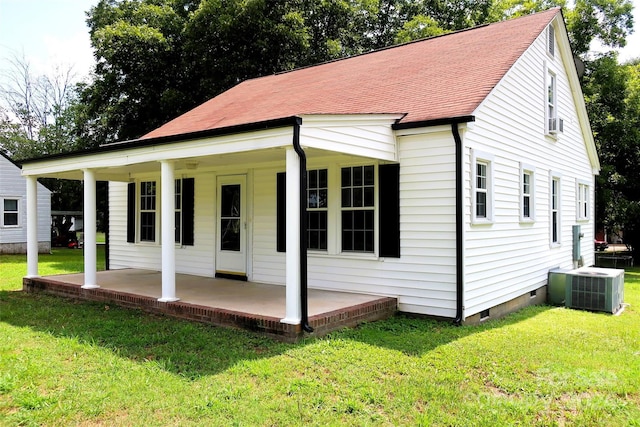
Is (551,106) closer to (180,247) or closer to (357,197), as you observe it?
(357,197)

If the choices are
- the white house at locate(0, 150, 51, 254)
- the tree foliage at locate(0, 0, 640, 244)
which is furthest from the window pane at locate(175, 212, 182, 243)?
the white house at locate(0, 150, 51, 254)

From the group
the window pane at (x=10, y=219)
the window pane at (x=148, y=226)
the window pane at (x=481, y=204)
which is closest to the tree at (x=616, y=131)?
the window pane at (x=481, y=204)

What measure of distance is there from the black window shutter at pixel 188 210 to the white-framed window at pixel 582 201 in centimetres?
972

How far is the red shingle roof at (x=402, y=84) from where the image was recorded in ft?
26.0

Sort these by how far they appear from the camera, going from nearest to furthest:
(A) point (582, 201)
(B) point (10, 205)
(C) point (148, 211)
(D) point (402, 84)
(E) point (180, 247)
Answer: (D) point (402, 84), (E) point (180, 247), (C) point (148, 211), (A) point (582, 201), (B) point (10, 205)

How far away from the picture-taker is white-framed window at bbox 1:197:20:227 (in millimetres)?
21812

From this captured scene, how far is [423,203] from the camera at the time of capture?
726 centimetres

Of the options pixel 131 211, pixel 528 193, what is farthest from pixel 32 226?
pixel 528 193

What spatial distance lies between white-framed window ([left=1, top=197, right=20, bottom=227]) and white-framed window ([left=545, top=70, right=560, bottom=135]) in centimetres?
2224

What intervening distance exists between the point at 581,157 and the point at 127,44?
16612mm

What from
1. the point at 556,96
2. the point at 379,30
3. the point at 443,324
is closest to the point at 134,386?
the point at 443,324

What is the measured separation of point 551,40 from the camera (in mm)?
10734

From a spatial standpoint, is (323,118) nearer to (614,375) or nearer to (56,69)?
(614,375)

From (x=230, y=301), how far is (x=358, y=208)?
8.34 feet
